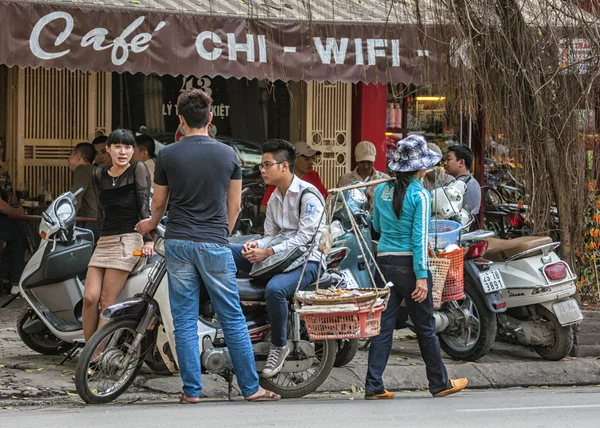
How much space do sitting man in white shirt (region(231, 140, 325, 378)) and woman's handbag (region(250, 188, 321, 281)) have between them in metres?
0.03

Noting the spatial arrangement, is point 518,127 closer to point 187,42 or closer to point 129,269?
point 187,42

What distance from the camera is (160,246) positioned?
7.60 m

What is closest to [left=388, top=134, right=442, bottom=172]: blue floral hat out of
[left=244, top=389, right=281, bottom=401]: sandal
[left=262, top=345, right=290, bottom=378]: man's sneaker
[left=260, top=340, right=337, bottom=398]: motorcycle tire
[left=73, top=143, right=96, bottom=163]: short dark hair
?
[left=260, top=340, right=337, bottom=398]: motorcycle tire

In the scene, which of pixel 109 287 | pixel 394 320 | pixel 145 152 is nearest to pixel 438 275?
pixel 394 320

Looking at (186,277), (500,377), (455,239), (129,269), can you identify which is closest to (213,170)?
(186,277)

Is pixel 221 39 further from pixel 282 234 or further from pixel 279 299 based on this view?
pixel 279 299

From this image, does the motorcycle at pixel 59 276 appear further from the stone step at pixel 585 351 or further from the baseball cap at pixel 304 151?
the stone step at pixel 585 351

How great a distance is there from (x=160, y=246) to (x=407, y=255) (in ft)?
5.75

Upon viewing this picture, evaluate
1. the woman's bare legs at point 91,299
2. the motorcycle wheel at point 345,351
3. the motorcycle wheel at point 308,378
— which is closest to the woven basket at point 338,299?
the motorcycle wheel at point 308,378

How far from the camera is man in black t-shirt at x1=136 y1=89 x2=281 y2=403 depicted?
7.19 metres

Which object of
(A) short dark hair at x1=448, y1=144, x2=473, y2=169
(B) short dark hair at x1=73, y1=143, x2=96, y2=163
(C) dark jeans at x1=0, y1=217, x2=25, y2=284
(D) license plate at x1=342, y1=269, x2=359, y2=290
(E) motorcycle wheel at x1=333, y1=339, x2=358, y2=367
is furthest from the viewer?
(C) dark jeans at x1=0, y1=217, x2=25, y2=284

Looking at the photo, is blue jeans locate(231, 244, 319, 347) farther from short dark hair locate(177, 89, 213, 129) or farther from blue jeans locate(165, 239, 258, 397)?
short dark hair locate(177, 89, 213, 129)

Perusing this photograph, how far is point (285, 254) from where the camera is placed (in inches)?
307

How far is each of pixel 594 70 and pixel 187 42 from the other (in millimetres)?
3888
